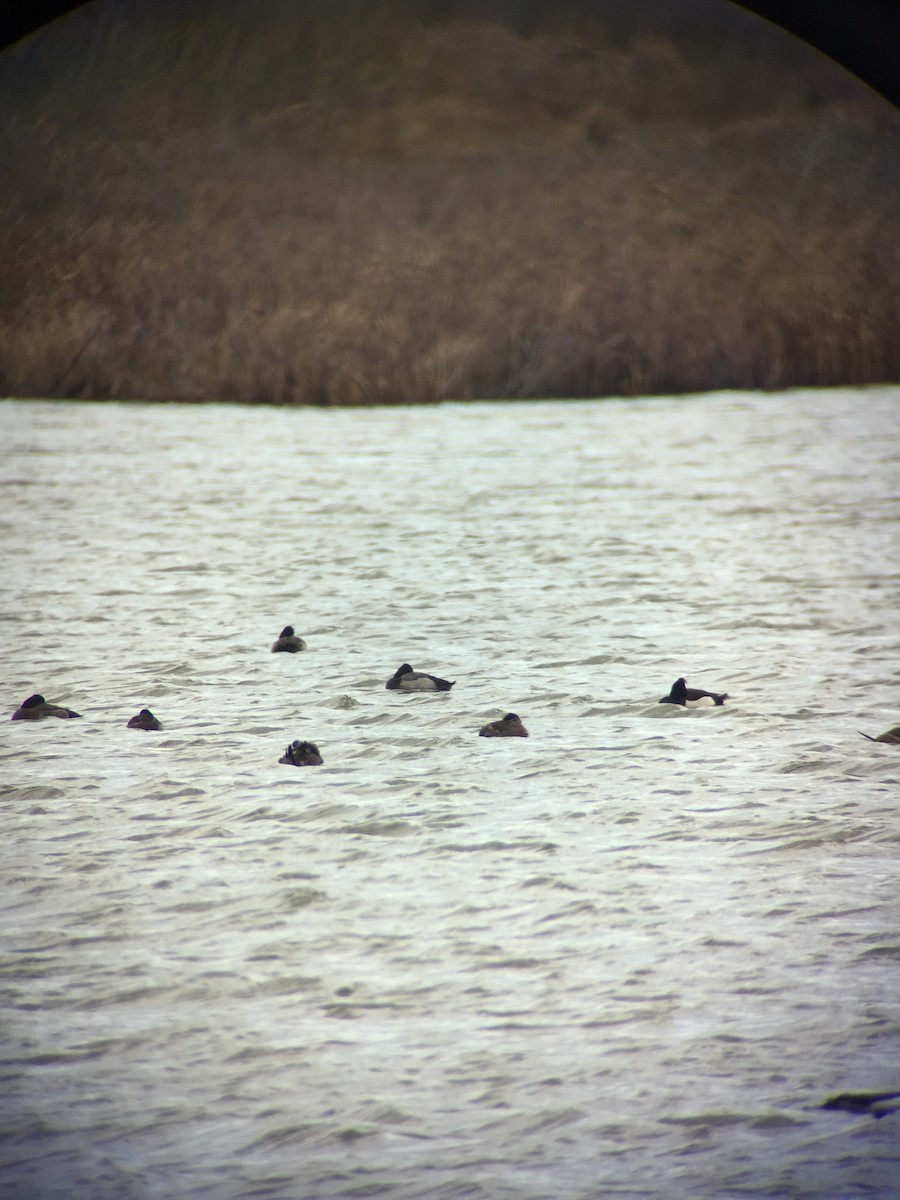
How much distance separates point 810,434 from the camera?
839cm

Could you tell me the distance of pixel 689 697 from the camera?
124 inches

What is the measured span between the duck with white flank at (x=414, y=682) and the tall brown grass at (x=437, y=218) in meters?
6.67

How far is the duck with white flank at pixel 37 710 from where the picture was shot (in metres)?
3.07

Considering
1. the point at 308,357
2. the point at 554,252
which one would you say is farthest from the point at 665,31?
the point at 308,357

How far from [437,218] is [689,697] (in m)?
7.86

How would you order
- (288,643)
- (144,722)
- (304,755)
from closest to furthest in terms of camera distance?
(304,755), (144,722), (288,643)

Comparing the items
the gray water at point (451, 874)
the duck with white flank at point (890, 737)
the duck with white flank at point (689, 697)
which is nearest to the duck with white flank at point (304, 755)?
the gray water at point (451, 874)

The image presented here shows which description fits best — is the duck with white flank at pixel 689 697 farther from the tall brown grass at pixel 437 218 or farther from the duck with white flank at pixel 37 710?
the tall brown grass at pixel 437 218

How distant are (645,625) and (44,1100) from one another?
2.68 meters

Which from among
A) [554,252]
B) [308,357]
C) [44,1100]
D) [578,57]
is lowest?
[44,1100]

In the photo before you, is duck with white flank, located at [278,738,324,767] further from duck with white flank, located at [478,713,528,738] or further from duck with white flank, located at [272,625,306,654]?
duck with white flank, located at [272,625,306,654]

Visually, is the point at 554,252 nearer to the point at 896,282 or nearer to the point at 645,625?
the point at 896,282

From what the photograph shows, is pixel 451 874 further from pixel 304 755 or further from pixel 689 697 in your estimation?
pixel 689 697

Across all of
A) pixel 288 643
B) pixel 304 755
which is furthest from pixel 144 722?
pixel 288 643
